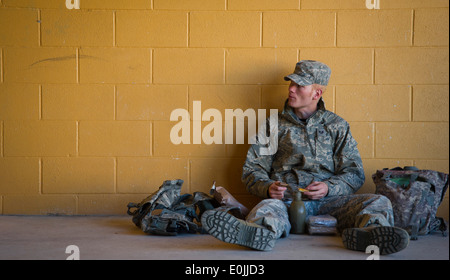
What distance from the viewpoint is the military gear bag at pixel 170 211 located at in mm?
3084

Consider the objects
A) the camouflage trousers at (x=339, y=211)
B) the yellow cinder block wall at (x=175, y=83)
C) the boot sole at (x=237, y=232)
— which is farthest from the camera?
the yellow cinder block wall at (x=175, y=83)

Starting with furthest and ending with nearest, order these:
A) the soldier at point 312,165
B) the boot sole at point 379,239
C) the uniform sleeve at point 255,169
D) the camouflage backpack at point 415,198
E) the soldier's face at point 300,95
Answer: the soldier's face at point 300,95
the uniform sleeve at point 255,169
the camouflage backpack at point 415,198
the soldier at point 312,165
the boot sole at point 379,239

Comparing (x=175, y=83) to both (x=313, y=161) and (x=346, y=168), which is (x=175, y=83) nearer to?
(x=313, y=161)

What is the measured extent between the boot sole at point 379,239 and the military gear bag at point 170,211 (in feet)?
3.18

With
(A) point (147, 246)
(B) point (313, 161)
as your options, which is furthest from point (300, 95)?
(A) point (147, 246)

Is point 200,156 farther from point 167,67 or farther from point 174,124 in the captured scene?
point 167,67

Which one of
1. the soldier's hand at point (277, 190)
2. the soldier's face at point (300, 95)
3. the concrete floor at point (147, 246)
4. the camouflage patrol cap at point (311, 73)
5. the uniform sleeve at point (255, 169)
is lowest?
the concrete floor at point (147, 246)

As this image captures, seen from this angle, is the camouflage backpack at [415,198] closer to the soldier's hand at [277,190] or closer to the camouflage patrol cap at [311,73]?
the soldier's hand at [277,190]

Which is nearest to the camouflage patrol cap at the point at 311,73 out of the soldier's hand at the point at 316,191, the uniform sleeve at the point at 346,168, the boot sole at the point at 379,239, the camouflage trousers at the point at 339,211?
the uniform sleeve at the point at 346,168

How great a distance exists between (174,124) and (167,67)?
1.43ft

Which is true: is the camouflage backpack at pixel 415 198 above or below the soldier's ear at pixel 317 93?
below

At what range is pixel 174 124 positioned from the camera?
12.6 feet

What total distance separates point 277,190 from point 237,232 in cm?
69

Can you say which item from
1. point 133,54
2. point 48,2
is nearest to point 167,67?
point 133,54
